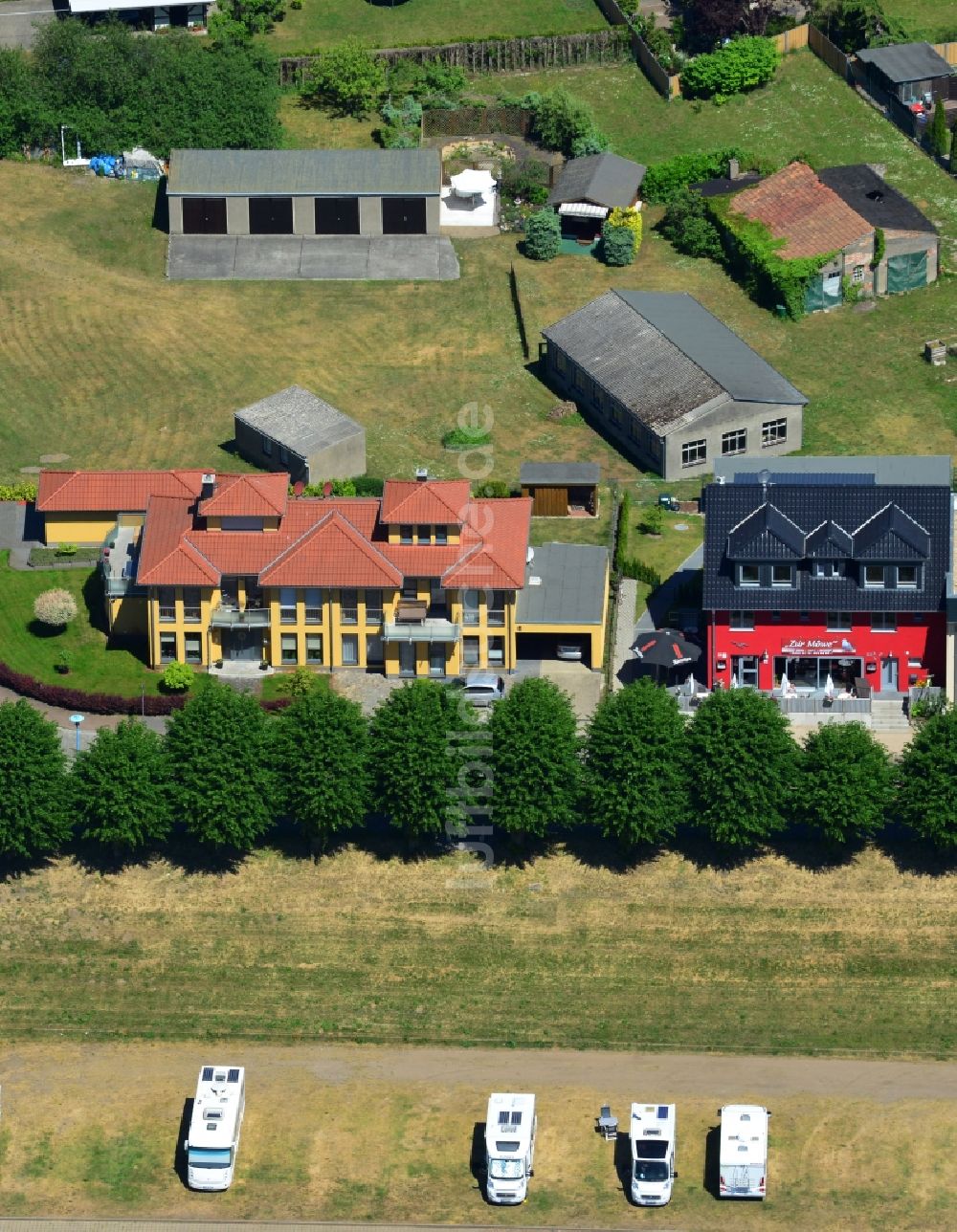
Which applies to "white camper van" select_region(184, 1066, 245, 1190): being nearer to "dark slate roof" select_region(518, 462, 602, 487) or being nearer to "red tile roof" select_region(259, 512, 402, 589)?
"red tile roof" select_region(259, 512, 402, 589)

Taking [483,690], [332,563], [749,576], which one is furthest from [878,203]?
[483,690]

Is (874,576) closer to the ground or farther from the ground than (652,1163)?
farther from the ground

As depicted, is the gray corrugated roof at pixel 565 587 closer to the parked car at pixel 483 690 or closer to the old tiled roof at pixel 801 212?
the parked car at pixel 483 690

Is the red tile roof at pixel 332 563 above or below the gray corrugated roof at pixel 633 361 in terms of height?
above

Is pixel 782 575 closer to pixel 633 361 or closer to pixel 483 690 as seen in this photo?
pixel 483 690

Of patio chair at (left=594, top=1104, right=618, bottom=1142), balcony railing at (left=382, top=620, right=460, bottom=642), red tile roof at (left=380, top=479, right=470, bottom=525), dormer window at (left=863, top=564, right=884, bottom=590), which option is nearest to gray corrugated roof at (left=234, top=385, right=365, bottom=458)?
red tile roof at (left=380, top=479, right=470, bottom=525)

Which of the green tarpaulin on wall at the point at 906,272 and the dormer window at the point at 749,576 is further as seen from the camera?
the green tarpaulin on wall at the point at 906,272

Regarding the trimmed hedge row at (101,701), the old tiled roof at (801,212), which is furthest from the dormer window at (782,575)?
the old tiled roof at (801,212)
